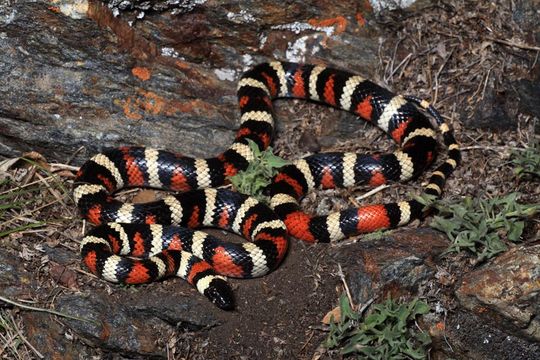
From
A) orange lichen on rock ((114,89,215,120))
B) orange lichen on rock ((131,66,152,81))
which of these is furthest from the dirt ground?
orange lichen on rock ((131,66,152,81))

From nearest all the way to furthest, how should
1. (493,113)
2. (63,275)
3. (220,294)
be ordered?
1. (220,294)
2. (63,275)
3. (493,113)

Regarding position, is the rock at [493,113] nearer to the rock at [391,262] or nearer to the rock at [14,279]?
the rock at [391,262]

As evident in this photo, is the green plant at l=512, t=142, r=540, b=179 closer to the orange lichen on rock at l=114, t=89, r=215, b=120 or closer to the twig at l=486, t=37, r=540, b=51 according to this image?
the twig at l=486, t=37, r=540, b=51

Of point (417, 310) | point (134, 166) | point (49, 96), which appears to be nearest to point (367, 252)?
point (417, 310)

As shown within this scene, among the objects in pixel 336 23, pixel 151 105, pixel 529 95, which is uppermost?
pixel 336 23

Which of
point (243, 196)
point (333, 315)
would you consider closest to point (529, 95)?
point (243, 196)

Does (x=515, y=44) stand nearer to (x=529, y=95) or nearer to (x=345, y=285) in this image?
(x=529, y=95)

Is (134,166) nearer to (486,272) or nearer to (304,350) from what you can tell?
(304,350)
